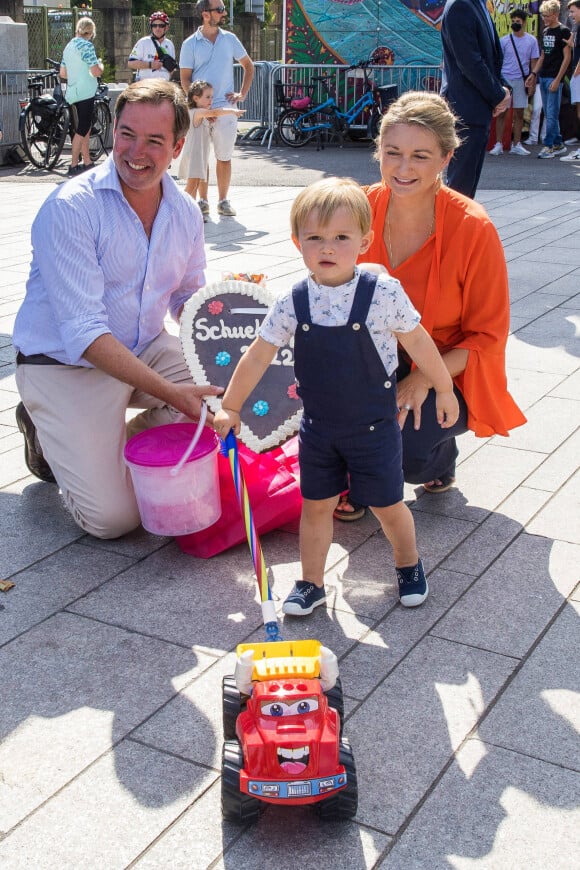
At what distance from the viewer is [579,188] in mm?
11586

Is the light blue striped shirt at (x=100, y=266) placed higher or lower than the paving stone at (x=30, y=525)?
higher

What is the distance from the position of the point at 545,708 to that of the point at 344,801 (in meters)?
0.70

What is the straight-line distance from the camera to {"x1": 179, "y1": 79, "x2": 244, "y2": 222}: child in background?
9086 mm

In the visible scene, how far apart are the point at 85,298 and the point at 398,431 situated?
115 centimetres

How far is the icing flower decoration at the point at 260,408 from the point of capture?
373 cm

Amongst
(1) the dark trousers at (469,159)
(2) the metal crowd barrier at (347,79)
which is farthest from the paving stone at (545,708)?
(2) the metal crowd barrier at (347,79)

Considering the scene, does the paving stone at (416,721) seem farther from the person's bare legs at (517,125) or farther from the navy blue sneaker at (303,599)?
the person's bare legs at (517,125)

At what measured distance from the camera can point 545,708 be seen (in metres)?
2.65

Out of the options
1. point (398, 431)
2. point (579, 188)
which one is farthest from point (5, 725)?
point (579, 188)

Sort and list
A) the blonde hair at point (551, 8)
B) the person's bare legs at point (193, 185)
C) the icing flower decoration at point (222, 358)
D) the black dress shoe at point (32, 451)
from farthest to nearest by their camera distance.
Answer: the blonde hair at point (551, 8) < the person's bare legs at point (193, 185) < the black dress shoe at point (32, 451) < the icing flower decoration at point (222, 358)

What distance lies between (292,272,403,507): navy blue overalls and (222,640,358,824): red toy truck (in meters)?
0.81

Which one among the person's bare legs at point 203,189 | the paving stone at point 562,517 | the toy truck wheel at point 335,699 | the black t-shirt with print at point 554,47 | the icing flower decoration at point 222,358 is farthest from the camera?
the black t-shirt with print at point 554,47

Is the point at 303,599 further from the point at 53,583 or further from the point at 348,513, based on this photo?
the point at 53,583

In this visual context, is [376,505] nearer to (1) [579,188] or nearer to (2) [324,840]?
(2) [324,840]
